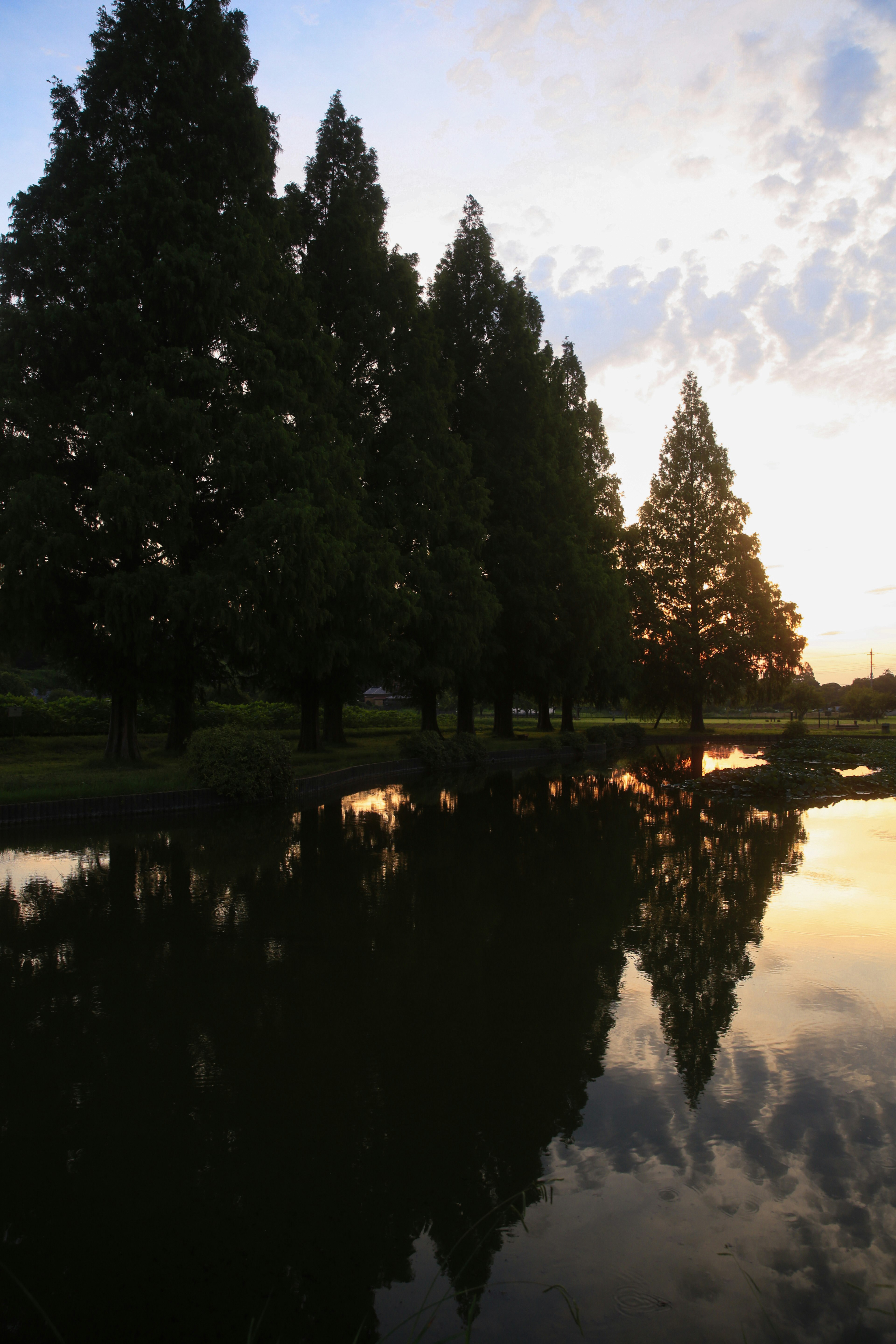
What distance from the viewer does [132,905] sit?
26.0 ft

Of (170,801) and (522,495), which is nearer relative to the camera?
(170,801)

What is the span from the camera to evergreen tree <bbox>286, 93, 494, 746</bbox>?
87.1 feet

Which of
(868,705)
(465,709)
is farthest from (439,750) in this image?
(868,705)

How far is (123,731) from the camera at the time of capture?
1978 centimetres

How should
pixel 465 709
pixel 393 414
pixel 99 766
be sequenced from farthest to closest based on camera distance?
pixel 465 709
pixel 393 414
pixel 99 766

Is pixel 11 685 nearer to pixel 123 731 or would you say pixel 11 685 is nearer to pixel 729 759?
pixel 123 731

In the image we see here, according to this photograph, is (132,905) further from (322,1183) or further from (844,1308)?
(844,1308)

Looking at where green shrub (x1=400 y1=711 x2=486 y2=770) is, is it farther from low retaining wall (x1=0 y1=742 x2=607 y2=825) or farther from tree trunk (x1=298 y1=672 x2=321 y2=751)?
tree trunk (x1=298 y1=672 x2=321 y2=751)

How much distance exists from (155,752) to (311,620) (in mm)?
6493

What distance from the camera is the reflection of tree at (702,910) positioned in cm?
504

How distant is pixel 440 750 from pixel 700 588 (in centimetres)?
2641

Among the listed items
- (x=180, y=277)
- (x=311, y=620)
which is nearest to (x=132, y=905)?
(x=311, y=620)

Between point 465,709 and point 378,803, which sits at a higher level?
point 465,709

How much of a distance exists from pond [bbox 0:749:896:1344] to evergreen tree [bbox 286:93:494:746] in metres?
18.2
